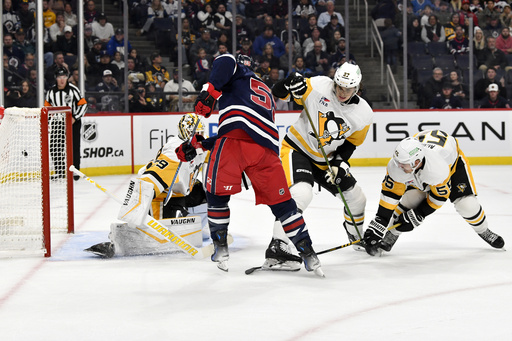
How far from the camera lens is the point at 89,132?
8.85m

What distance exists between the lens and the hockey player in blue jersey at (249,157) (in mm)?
3680

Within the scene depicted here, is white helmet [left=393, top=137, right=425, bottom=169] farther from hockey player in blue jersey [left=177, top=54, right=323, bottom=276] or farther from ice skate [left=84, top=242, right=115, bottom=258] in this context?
ice skate [left=84, top=242, right=115, bottom=258]

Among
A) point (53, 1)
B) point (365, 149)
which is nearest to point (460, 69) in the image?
point (365, 149)

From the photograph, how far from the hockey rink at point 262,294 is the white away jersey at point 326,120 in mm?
628

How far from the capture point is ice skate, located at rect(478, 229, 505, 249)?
4434mm

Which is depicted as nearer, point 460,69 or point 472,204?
point 472,204

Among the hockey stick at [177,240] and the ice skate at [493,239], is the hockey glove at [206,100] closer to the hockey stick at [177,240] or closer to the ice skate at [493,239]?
the hockey stick at [177,240]

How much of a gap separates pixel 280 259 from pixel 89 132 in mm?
5450

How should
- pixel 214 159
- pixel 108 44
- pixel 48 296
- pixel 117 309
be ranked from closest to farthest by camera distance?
pixel 117 309
pixel 48 296
pixel 214 159
pixel 108 44

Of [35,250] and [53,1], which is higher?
[53,1]

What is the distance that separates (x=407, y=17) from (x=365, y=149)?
1.82 meters

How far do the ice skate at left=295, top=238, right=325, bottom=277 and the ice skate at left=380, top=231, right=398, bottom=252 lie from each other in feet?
2.38

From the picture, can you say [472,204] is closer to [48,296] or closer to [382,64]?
[48,296]

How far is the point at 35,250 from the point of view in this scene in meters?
4.32
